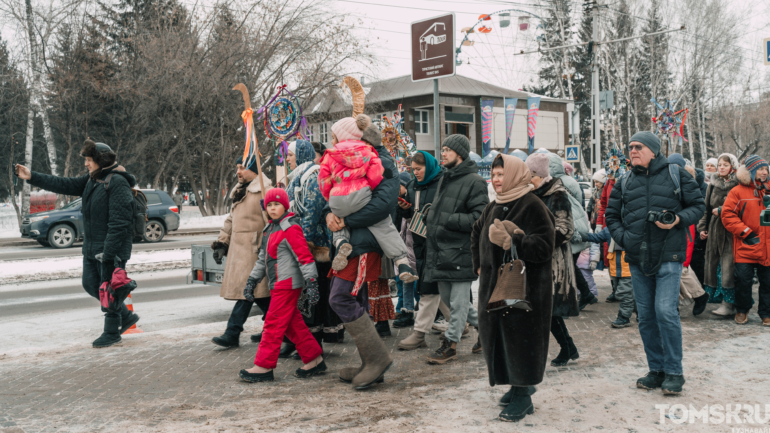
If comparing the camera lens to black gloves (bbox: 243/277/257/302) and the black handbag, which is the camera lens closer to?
the black handbag

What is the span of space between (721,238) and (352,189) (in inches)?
196

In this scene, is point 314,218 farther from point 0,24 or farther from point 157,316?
point 0,24

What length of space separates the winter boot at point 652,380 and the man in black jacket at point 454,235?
1.48 meters

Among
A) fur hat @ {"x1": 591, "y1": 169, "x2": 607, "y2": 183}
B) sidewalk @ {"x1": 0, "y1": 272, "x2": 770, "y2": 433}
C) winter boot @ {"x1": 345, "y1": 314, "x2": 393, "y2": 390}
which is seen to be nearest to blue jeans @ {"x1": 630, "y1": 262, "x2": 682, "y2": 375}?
sidewalk @ {"x1": 0, "y1": 272, "x2": 770, "y2": 433}

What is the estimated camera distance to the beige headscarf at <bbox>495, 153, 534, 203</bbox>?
397 cm

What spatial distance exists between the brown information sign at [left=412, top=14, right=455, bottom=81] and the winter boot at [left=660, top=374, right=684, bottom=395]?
4501 mm

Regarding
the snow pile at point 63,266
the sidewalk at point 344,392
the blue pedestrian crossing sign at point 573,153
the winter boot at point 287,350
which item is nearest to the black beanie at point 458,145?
the sidewalk at point 344,392

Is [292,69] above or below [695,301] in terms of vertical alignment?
above

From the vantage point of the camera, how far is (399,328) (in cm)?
683

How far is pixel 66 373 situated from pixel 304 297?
6.99 feet

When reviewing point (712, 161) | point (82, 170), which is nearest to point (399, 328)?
point (712, 161)

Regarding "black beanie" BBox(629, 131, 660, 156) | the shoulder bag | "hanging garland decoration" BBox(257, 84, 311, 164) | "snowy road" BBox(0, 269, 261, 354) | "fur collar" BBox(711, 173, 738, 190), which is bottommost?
"snowy road" BBox(0, 269, 261, 354)

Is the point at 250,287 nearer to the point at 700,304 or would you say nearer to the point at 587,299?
the point at 587,299

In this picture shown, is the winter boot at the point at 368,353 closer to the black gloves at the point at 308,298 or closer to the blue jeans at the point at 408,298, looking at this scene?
the black gloves at the point at 308,298
